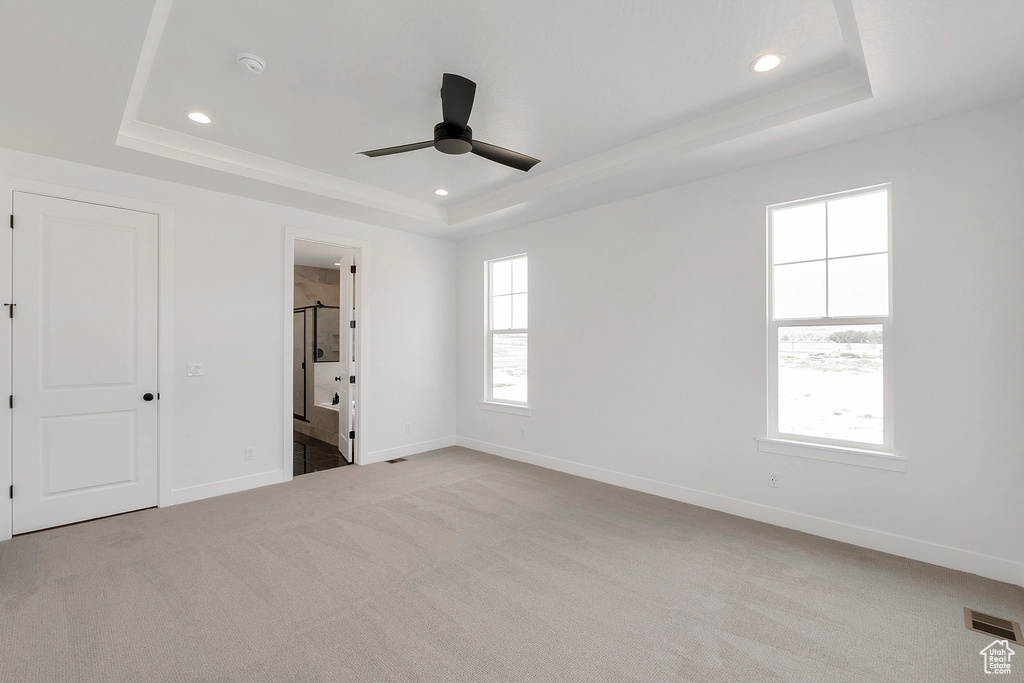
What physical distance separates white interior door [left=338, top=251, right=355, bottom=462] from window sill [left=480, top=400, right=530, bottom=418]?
1.52 m

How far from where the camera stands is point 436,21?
2193 mm

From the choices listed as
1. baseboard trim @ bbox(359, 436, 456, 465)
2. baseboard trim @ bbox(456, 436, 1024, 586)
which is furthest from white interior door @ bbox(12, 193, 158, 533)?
baseboard trim @ bbox(456, 436, 1024, 586)

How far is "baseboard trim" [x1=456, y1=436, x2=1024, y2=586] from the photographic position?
263 centimetres

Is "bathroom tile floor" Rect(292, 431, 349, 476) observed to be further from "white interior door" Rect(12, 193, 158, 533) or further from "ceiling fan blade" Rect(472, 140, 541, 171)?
"ceiling fan blade" Rect(472, 140, 541, 171)

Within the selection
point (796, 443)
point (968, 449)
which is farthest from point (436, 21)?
point (968, 449)

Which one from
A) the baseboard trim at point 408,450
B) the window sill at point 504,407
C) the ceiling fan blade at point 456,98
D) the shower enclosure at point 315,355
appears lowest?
the baseboard trim at point 408,450

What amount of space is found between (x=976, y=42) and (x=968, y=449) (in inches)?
83.9

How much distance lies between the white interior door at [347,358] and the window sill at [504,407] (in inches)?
59.9

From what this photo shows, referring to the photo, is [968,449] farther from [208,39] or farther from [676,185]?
[208,39]

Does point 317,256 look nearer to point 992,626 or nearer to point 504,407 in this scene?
point 504,407

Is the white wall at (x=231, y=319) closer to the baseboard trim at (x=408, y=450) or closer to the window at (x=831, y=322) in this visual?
the baseboard trim at (x=408, y=450)

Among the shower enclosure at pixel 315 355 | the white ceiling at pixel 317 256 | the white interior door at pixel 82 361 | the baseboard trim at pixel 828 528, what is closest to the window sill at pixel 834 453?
the baseboard trim at pixel 828 528

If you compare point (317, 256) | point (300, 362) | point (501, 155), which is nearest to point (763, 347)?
point (501, 155)

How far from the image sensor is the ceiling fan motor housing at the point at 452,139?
266 cm
